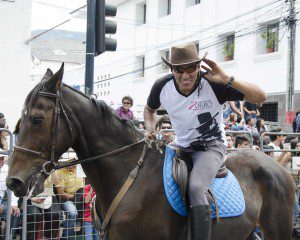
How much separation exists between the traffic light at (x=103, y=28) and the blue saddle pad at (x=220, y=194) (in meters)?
3.77

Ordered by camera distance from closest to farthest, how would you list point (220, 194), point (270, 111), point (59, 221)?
point (220, 194), point (59, 221), point (270, 111)

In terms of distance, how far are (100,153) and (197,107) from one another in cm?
105

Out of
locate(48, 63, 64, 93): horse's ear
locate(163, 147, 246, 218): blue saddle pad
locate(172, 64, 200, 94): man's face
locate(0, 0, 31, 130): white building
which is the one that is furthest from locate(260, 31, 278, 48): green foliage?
locate(48, 63, 64, 93): horse's ear

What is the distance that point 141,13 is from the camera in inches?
1314

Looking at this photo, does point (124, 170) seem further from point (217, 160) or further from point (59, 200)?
point (59, 200)

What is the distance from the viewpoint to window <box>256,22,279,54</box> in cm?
2194

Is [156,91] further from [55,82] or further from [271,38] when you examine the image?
[271,38]

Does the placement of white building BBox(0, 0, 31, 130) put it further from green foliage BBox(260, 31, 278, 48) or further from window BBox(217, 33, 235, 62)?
window BBox(217, 33, 235, 62)

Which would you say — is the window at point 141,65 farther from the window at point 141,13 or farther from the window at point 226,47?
the window at point 226,47

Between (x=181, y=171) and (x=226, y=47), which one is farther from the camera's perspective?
(x=226, y=47)

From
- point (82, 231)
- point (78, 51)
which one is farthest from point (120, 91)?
point (78, 51)

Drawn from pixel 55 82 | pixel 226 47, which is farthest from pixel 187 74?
pixel 226 47

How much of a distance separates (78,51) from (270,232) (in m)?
62.4

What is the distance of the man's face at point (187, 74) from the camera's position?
173 inches
